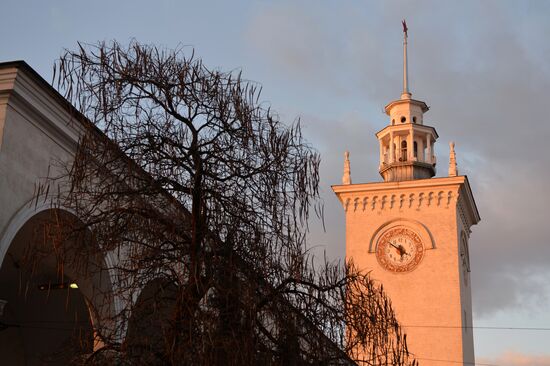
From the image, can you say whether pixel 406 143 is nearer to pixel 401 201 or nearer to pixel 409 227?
pixel 401 201

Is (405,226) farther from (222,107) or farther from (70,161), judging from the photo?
(222,107)

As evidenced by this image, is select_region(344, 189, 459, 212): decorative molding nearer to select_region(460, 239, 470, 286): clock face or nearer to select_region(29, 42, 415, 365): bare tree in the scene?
select_region(460, 239, 470, 286): clock face

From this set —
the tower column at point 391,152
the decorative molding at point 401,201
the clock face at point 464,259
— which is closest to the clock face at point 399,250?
the decorative molding at point 401,201

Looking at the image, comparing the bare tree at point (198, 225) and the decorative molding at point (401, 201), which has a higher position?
the decorative molding at point (401, 201)

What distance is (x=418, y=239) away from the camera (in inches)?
1308

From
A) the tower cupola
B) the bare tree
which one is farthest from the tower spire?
the bare tree

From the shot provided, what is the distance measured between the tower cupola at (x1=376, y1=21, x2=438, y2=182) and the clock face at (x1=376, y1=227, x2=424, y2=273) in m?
2.64

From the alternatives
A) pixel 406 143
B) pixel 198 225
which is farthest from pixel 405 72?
pixel 198 225

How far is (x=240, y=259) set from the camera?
26.5 feet

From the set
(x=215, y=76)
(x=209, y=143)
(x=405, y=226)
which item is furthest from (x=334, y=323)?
(x=405, y=226)

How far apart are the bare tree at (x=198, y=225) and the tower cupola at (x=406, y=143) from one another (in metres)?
27.0

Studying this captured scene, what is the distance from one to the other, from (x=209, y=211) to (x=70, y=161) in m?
5.57

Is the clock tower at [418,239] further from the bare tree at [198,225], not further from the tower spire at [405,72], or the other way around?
the bare tree at [198,225]

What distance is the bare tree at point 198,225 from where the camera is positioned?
7.83 metres
